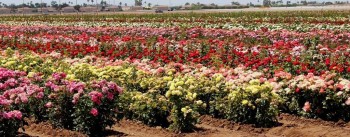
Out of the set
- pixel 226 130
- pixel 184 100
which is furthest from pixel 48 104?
pixel 226 130

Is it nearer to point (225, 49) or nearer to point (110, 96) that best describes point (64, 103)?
point (110, 96)

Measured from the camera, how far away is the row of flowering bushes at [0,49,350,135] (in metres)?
8.86

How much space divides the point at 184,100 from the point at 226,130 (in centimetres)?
94

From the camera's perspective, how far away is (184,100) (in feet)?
30.3

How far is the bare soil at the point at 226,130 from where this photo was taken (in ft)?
29.5

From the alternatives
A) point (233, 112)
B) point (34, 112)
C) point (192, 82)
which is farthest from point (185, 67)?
point (34, 112)

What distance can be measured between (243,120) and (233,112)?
0.77ft

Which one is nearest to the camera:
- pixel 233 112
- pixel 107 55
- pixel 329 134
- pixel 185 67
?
pixel 329 134

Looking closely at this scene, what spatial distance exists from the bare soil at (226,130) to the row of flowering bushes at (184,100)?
17cm

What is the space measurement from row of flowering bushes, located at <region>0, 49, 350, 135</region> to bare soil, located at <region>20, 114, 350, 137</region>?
165 mm

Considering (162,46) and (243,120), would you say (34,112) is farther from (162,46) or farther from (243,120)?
(162,46)

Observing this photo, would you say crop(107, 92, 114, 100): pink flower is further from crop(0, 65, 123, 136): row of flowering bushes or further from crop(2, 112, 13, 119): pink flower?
crop(2, 112, 13, 119): pink flower

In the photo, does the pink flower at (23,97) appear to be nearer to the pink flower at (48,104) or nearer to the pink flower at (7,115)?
the pink flower at (48,104)

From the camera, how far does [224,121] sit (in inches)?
389
